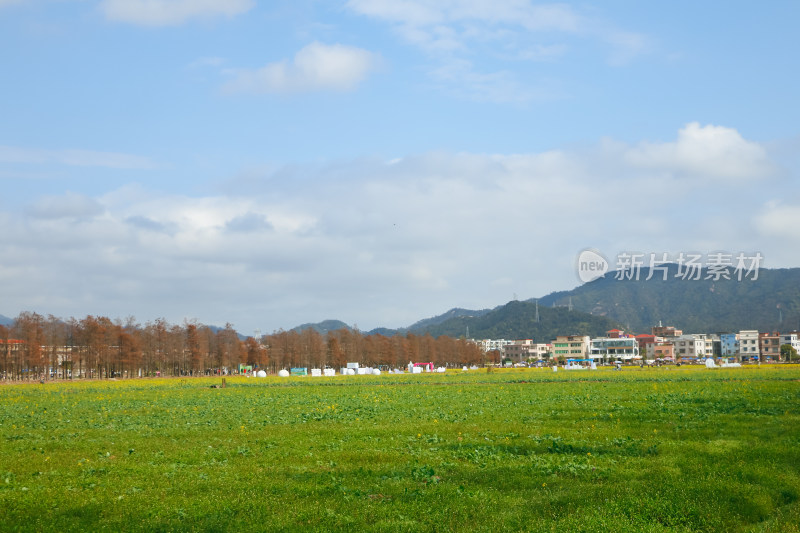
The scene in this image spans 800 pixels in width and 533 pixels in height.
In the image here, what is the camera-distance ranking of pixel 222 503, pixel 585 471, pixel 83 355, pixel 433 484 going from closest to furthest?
1. pixel 222 503
2. pixel 433 484
3. pixel 585 471
4. pixel 83 355

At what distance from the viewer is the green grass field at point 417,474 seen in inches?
482

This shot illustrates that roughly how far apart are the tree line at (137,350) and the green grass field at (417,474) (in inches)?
4253

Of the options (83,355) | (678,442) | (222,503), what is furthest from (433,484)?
(83,355)

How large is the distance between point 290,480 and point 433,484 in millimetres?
3685

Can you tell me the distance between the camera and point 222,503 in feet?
43.7

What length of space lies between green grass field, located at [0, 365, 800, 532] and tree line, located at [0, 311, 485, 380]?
108 meters

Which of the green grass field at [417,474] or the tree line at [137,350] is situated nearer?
the green grass field at [417,474]

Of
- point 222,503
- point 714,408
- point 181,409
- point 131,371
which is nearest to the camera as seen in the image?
point 222,503

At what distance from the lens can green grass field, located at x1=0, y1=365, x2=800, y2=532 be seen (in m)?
12.2

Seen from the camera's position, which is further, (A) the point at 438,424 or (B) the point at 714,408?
(B) the point at 714,408

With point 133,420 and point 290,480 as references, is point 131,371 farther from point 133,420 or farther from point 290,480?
point 290,480

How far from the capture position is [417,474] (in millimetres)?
15742

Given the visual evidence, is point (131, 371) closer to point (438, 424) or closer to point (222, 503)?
point (438, 424)

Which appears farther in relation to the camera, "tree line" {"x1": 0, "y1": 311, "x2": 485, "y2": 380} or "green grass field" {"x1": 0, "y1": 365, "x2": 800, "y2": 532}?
"tree line" {"x1": 0, "y1": 311, "x2": 485, "y2": 380}
